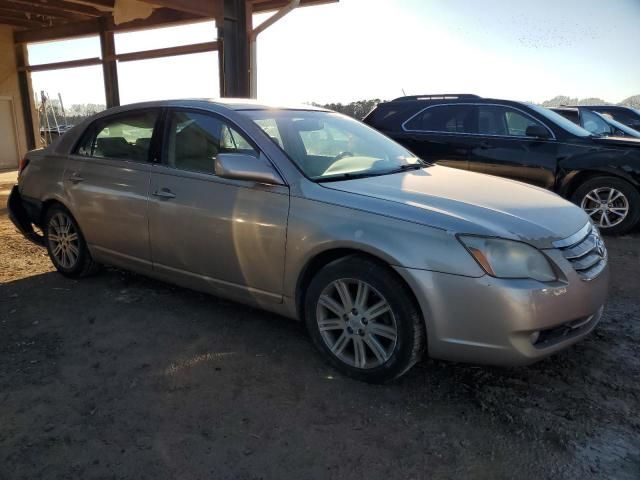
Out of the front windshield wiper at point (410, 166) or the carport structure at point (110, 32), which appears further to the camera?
the carport structure at point (110, 32)

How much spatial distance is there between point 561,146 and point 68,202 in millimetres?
5728

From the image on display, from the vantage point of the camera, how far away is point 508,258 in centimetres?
256

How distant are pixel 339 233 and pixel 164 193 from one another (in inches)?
60.9

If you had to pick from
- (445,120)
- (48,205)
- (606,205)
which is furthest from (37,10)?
(606,205)

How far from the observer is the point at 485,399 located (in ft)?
9.20

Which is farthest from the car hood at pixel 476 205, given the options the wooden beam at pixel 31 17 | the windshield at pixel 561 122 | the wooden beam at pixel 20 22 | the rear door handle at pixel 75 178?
the wooden beam at pixel 20 22

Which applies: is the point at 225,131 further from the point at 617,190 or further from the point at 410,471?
the point at 617,190

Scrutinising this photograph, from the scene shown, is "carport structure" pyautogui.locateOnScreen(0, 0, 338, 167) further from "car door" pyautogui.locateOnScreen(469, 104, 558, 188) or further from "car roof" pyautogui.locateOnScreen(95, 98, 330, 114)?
"car roof" pyautogui.locateOnScreen(95, 98, 330, 114)

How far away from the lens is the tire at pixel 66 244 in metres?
4.58

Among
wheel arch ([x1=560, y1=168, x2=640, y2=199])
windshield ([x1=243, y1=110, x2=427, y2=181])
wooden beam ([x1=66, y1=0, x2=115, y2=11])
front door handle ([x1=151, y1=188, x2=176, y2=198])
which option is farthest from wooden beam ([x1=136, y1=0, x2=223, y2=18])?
wheel arch ([x1=560, y1=168, x2=640, y2=199])

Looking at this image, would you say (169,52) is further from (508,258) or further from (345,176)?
(508,258)

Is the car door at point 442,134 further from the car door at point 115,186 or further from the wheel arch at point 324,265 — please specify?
the wheel arch at point 324,265

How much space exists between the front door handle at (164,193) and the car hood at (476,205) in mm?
→ 1241

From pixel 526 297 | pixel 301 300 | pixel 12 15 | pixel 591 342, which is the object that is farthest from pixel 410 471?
pixel 12 15
